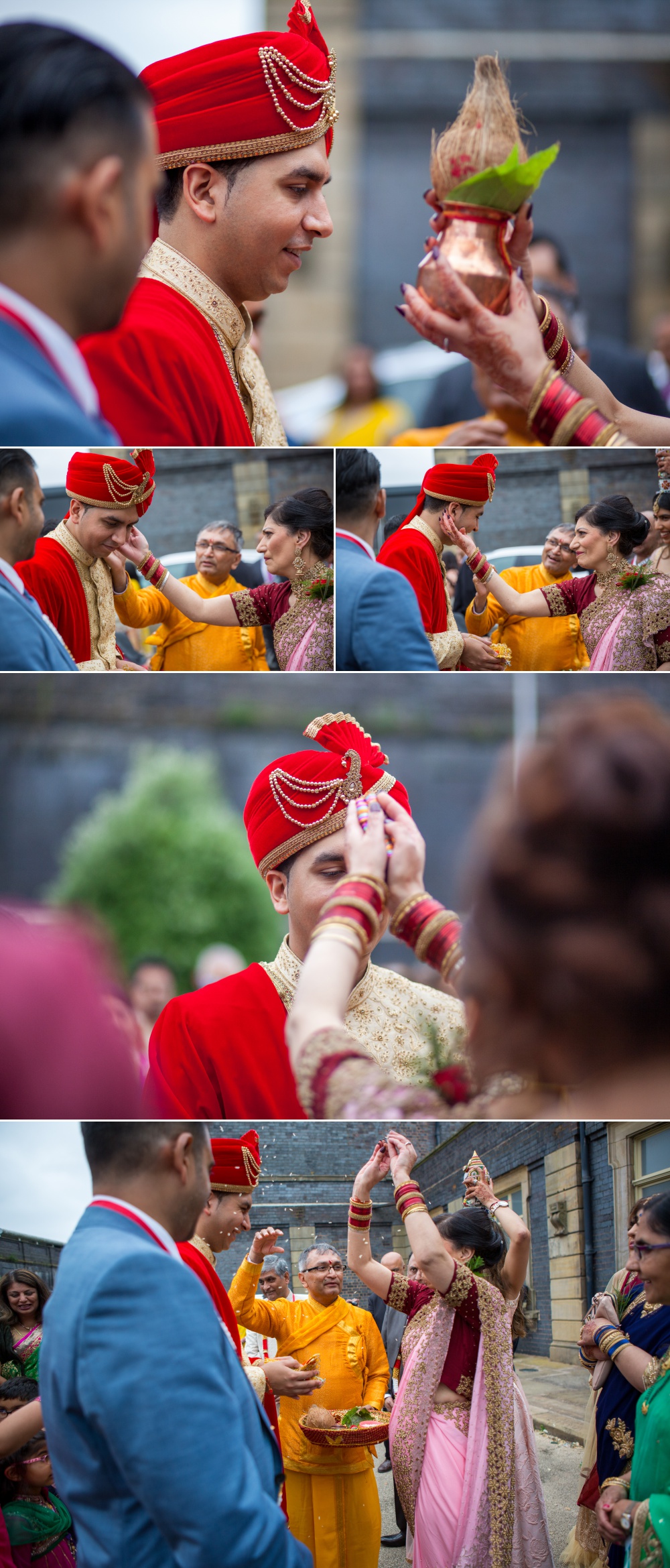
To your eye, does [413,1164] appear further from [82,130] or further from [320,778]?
[82,130]

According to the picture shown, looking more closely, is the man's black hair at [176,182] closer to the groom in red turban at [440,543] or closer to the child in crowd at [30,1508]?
the groom in red turban at [440,543]

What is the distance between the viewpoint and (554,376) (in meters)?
3.06

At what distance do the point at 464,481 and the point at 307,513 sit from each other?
1.20ft

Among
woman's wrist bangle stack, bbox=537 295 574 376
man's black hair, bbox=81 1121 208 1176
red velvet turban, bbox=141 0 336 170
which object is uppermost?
red velvet turban, bbox=141 0 336 170

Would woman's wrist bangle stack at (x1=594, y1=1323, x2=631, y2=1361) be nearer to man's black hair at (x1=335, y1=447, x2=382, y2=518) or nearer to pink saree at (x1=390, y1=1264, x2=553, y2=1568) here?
pink saree at (x1=390, y1=1264, x2=553, y2=1568)

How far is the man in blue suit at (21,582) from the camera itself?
9.31 feet

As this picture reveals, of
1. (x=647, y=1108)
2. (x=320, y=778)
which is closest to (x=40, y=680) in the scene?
(x=320, y=778)

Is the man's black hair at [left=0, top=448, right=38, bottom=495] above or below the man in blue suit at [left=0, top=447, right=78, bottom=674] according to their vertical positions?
above

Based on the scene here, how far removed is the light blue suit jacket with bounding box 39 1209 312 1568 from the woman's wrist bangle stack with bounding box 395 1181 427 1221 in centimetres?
89

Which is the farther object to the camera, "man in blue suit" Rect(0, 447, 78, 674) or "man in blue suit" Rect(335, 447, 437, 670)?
"man in blue suit" Rect(335, 447, 437, 670)

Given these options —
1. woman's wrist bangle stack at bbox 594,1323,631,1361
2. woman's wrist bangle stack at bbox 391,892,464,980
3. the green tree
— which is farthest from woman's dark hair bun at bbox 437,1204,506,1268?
woman's wrist bangle stack at bbox 391,892,464,980

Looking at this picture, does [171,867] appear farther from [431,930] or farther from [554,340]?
[554,340]

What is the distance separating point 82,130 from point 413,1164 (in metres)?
2.13

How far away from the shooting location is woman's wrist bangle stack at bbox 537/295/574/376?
3143mm
